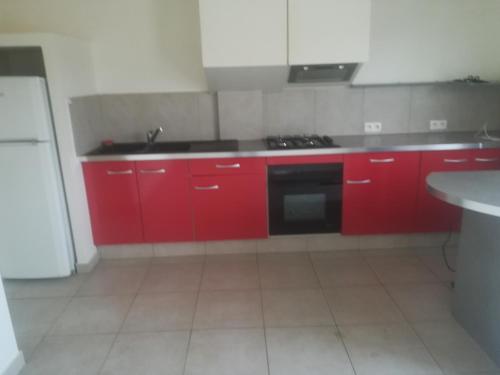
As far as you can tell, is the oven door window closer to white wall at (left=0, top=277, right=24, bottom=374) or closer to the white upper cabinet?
the white upper cabinet

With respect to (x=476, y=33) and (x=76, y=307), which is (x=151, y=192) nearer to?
(x=76, y=307)

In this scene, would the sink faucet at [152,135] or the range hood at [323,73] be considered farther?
the sink faucet at [152,135]

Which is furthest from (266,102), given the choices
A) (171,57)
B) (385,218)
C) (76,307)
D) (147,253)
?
(76,307)

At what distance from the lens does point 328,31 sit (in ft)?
8.70

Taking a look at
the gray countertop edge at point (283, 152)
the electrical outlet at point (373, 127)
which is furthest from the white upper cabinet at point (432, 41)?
the gray countertop edge at point (283, 152)

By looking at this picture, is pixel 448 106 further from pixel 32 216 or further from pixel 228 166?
pixel 32 216

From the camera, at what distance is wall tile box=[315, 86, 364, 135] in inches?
126

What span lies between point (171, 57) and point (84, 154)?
3.45 feet

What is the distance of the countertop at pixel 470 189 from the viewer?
4.95 ft

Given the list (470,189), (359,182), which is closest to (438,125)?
(359,182)

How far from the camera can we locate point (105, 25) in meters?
3.00

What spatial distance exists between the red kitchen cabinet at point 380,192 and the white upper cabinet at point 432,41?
2.63 feet

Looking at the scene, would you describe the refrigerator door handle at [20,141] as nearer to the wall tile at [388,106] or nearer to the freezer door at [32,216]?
the freezer door at [32,216]

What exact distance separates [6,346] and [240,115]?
7.23 ft
